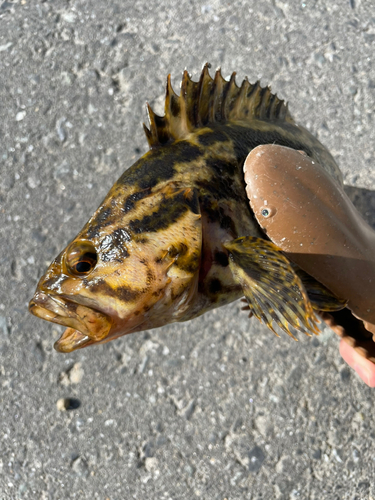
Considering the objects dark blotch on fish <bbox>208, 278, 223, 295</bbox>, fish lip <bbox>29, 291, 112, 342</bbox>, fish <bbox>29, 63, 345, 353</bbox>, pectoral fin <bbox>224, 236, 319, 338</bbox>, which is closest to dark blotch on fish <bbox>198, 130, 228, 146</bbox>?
fish <bbox>29, 63, 345, 353</bbox>

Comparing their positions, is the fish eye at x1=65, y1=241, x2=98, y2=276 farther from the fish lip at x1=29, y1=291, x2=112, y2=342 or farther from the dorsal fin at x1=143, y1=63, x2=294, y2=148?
the dorsal fin at x1=143, y1=63, x2=294, y2=148

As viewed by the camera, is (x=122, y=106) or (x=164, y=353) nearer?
(x=164, y=353)

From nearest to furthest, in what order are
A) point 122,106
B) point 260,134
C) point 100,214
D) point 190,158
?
point 100,214 → point 190,158 → point 260,134 → point 122,106

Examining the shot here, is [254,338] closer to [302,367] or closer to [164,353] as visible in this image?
[302,367]

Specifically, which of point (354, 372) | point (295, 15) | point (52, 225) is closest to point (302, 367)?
point (354, 372)

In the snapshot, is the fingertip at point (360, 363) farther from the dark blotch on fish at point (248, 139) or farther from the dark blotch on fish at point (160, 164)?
the dark blotch on fish at point (160, 164)

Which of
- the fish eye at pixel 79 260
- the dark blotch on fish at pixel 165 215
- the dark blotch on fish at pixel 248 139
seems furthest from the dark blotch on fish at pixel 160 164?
the fish eye at pixel 79 260

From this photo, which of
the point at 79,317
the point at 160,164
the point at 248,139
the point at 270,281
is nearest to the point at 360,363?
the point at 270,281
